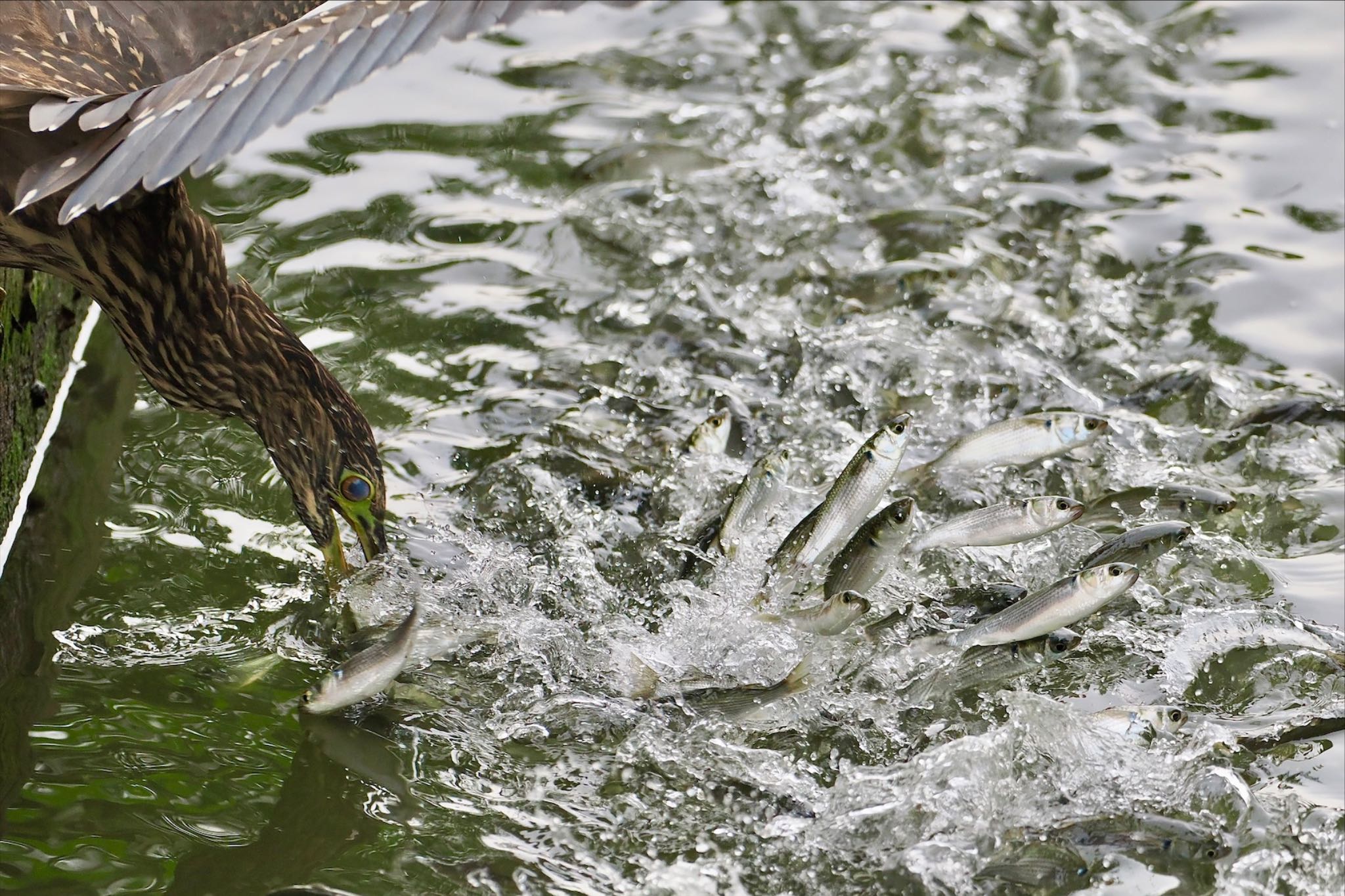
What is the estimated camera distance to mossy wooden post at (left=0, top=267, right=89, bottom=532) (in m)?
4.18

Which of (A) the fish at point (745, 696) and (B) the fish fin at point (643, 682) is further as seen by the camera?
(B) the fish fin at point (643, 682)

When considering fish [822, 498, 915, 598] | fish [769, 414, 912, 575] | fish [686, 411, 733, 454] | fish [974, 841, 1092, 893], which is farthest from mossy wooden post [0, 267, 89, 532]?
fish [974, 841, 1092, 893]

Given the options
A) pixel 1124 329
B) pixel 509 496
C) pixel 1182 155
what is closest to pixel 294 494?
pixel 509 496

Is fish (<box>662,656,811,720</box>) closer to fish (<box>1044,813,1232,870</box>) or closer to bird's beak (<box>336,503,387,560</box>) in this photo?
fish (<box>1044,813,1232,870</box>)

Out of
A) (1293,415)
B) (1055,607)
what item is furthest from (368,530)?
(1293,415)

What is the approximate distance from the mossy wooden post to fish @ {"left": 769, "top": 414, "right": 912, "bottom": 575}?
7.78 feet

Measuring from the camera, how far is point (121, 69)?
4035 millimetres

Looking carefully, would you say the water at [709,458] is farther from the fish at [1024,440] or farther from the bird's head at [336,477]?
the fish at [1024,440]

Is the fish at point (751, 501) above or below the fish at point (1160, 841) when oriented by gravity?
above

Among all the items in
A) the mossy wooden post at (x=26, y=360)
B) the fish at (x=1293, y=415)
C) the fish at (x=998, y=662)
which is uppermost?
the mossy wooden post at (x=26, y=360)

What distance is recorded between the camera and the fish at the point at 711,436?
14.0 ft

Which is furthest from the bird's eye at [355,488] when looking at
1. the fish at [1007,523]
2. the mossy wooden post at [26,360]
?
the fish at [1007,523]

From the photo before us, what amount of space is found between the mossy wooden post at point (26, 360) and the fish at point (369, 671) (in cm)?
138

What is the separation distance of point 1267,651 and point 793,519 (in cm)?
138
